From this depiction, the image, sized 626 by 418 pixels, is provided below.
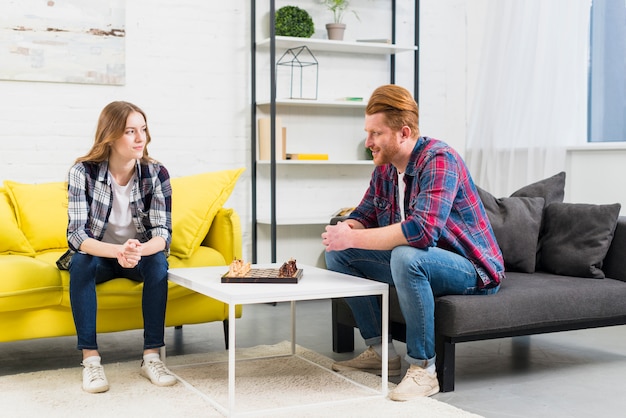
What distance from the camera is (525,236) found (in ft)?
10.7

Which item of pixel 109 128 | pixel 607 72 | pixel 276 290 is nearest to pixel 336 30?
pixel 607 72

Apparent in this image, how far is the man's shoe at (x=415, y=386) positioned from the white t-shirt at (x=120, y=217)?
1140mm

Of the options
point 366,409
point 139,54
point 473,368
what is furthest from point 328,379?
point 139,54

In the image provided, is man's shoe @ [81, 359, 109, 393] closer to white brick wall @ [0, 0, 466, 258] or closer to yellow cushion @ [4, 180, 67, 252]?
yellow cushion @ [4, 180, 67, 252]

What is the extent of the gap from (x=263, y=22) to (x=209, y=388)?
2658mm

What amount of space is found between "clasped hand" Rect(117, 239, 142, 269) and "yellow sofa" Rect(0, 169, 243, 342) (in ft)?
0.88

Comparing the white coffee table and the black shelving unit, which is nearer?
the white coffee table

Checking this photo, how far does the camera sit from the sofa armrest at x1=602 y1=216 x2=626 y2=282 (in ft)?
10.4

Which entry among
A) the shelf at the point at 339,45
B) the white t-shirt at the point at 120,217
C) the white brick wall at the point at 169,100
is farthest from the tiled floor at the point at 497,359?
the shelf at the point at 339,45

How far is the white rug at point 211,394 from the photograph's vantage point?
8.09 ft

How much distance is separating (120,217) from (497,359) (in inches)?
61.6

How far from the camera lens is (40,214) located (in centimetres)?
351

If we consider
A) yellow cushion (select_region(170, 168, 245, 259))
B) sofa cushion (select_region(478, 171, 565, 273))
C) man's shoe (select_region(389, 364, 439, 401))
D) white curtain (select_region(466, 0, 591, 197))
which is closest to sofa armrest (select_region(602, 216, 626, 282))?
sofa cushion (select_region(478, 171, 565, 273))

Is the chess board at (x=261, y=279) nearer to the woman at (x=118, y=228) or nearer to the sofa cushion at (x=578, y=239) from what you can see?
the woman at (x=118, y=228)
